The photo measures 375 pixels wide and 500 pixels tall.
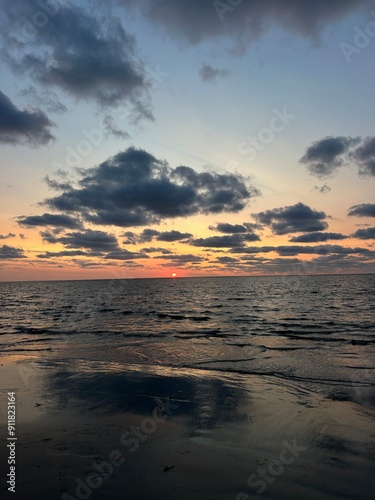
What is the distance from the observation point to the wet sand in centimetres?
594

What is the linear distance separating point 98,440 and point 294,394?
7148mm

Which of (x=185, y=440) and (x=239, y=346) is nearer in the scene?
(x=185, y=440)

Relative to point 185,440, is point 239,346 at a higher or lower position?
lower

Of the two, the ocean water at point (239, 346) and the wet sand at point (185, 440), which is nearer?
the wet sand at point (185, 440)

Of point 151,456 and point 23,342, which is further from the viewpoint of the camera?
point 23,342

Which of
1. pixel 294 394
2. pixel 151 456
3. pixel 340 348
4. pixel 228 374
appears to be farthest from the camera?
pixel 340 348

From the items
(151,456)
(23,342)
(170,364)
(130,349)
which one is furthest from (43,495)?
(23,342)

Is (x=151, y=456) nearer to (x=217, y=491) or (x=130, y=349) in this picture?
(x=217, y=491)

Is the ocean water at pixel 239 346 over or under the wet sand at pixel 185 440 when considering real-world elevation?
under

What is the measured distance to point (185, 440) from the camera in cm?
796

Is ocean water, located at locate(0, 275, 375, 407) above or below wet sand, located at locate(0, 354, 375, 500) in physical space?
below

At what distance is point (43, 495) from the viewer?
5578 mm

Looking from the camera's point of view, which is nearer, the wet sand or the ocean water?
the wet sand

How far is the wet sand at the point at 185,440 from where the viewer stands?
594cm
